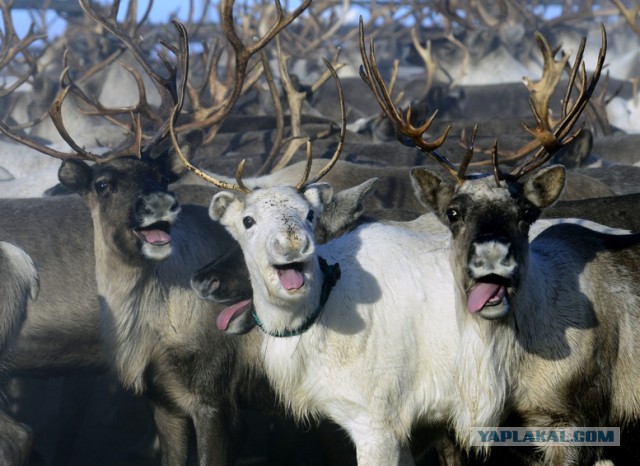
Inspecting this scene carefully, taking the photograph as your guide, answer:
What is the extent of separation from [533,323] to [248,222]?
118 cm

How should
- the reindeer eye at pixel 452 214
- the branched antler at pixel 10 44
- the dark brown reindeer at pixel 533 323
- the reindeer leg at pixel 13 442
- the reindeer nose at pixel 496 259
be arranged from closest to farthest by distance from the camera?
the reindeer nose at pixel 496 259 → the dark brown reindeer at pixel 533 323 → the reindeer eye at pixel 452 214 → the reindeer leg at pixel 13 442 → the branched antler at pixel 10 44

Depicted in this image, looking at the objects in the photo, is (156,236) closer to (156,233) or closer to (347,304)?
(156,233)

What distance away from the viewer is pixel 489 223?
146 inches

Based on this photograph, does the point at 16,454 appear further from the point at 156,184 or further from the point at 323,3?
the point at 323,3

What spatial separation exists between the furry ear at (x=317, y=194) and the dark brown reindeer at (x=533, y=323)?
54cm

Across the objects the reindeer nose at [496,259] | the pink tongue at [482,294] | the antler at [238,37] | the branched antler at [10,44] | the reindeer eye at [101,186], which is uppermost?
the branched antler at [10,44]

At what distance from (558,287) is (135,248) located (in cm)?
217

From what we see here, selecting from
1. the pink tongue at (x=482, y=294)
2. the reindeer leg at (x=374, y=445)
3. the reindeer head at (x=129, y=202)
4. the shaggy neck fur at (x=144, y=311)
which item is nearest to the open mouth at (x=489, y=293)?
the pink tongue at (x=482, y=294)

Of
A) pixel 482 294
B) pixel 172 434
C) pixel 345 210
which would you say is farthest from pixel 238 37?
pixel 482 294

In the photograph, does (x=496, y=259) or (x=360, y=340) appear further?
(x=360, y=340)

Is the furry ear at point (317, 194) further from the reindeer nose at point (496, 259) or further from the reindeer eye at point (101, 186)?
the reindeer eye at point (101, 186)

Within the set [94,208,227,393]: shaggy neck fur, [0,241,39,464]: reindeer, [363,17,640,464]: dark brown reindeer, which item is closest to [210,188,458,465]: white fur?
[363,17,640,464]: dark brown reindeer

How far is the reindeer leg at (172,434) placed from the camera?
5.44 metres

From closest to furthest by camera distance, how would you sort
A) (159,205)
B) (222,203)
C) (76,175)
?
1. (222,203)
2. (159,205)
3. (76,175)
